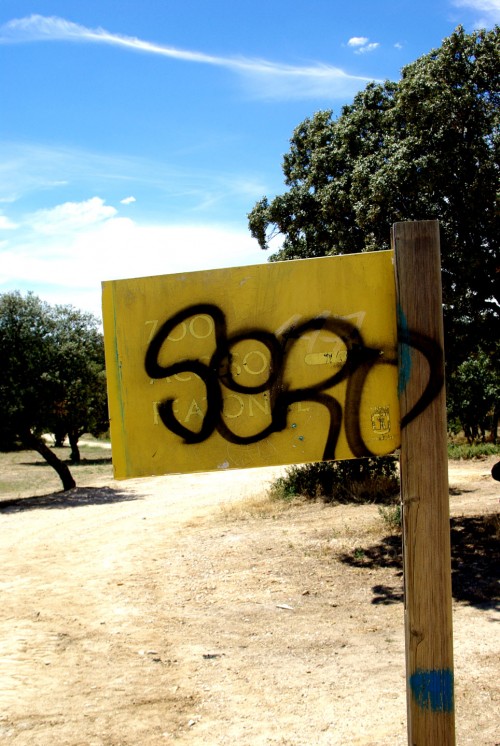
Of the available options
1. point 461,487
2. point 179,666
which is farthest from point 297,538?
point 461,487

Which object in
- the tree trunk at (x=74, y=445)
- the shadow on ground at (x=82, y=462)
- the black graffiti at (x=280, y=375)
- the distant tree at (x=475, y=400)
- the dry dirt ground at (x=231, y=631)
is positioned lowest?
the shadow on ground at (x=82, y=462)

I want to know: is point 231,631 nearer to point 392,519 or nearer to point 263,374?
point 392,519

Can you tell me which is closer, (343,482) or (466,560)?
(466,560)

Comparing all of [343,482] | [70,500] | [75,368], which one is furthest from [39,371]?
[343,482]

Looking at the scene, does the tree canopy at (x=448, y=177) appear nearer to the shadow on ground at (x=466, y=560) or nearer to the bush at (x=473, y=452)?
the shadow on ground at (x=466, y=560)

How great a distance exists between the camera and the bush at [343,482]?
441 inches

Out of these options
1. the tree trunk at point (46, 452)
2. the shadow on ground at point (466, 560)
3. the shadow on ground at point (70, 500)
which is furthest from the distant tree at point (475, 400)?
the shadow on ground at point (466, 560)

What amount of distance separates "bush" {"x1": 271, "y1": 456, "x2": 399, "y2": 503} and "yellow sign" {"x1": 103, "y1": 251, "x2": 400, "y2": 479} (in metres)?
9.08

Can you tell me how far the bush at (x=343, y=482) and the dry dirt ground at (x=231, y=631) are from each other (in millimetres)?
760

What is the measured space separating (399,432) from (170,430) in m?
0.75

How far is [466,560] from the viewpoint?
7.24 meters

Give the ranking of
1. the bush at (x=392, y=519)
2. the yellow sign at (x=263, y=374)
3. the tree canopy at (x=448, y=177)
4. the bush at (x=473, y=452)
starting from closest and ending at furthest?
1. the yellow sign at (x=263, y=374)
2. the tree canopy at (x=448, y=177)
3. the bush at (x=392, y=519)
4. the bush at (x=473, y=452)

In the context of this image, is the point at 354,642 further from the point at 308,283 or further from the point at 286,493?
the point at 286,493

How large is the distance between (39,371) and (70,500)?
3128 millimetres
